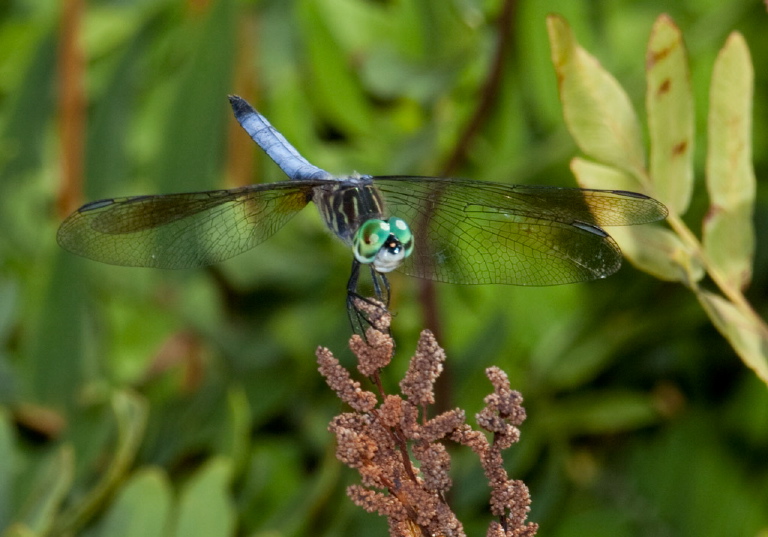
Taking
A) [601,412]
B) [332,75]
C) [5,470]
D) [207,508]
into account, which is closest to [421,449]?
[207,508]

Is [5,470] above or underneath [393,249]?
underneath

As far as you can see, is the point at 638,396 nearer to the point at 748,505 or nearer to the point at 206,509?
the point at 748,505

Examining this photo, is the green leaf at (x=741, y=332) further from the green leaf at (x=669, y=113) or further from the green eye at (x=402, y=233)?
the green eye at (x=402, y=233)

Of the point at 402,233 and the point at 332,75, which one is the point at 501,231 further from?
the point at 332,75

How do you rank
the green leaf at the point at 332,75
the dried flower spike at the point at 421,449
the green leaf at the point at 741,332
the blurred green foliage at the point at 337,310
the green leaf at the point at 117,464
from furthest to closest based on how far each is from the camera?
the green leaf at the point at 332,75 < the blurred green foliage at the point at 337,310 < the green leaf at the point at 117,464 < the green leaf at the point at 741,332 < the dried flower spike at the point at 421,449

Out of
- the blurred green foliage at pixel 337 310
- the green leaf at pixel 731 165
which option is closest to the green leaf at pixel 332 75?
the blurred green foliage at pixel 337 310

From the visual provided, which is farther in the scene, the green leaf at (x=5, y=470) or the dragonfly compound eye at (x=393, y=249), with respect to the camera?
the green leaf at (x=5, y=470)

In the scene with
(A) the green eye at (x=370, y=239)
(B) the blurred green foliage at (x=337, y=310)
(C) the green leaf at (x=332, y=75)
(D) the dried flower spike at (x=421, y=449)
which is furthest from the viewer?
(C) the green leaf at (x=332, y=75)
